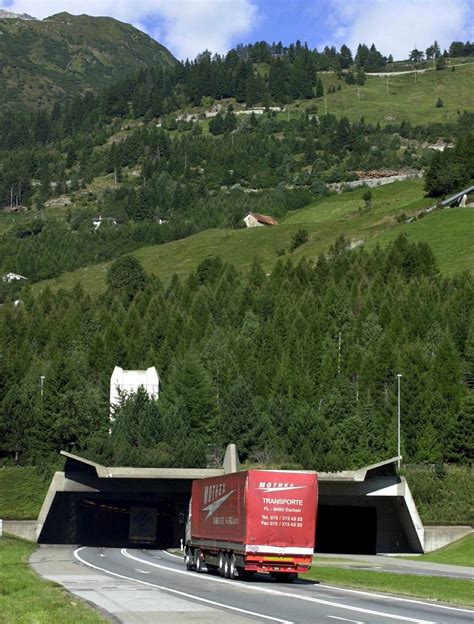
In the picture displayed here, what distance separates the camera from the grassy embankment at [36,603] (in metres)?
27.1

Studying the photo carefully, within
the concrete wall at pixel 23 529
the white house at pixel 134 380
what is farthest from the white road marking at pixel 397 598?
the white house at pixel 134 380

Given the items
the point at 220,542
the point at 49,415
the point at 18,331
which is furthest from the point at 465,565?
the point at 18,331

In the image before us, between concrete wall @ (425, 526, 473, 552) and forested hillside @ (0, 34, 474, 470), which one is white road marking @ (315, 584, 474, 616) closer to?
concrete wall @ (425, 526, 473, 552)

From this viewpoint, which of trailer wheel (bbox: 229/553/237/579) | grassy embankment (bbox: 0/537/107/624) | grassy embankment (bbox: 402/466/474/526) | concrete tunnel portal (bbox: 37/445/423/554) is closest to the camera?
grassy embankment (bbox: 0/537/107/624)

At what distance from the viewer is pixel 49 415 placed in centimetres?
11000

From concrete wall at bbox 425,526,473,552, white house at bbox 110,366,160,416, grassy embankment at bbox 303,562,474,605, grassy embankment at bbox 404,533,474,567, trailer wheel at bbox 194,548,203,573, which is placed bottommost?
grassy embankment at bbox 303,562,474,605

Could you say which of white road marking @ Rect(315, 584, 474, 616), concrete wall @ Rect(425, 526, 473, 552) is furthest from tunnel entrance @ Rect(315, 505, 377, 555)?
white road marking @ Rect(315, 584, 474, 616)

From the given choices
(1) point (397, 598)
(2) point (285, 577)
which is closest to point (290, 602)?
(1) point (397, 598)

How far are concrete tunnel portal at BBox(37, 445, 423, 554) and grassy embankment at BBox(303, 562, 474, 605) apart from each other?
3203 centimetres

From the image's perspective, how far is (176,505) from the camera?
360 ft

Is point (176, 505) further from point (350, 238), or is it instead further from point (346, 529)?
point (350, 238)

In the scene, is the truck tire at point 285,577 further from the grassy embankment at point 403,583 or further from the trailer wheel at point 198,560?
the trailer wheel at point 198,560

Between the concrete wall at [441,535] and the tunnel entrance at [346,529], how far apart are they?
12228 mm

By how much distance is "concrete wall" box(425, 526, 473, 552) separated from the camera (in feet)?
271
